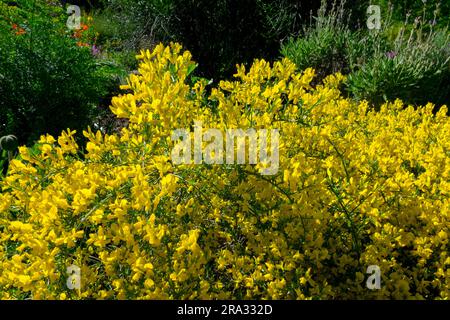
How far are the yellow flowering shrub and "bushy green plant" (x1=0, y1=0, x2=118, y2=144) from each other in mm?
2299

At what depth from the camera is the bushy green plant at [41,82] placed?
159 inches

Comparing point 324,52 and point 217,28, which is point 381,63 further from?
point 217,28

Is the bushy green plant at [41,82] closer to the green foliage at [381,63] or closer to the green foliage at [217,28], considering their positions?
the green foliage at [217,28]

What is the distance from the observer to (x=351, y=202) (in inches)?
76.6

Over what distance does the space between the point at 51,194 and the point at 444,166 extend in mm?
1774

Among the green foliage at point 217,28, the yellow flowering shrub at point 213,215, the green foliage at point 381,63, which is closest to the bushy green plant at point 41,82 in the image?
the yellow flowering shrub at point 213,215

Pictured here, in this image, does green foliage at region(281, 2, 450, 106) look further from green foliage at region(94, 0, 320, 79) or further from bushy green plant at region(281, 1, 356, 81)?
green foliage at region(94, 0, 320, 79)

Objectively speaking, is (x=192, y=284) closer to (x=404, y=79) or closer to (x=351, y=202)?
(x=351, y=202)

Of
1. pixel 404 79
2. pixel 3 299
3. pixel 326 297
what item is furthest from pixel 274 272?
pixel 404 79

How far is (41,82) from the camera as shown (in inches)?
158

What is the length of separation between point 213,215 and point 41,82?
2.75 meters

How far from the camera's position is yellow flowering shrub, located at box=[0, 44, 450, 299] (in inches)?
62.7

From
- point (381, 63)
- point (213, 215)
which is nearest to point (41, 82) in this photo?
point (213, 215)

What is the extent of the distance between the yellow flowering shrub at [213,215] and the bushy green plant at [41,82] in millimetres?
2299
